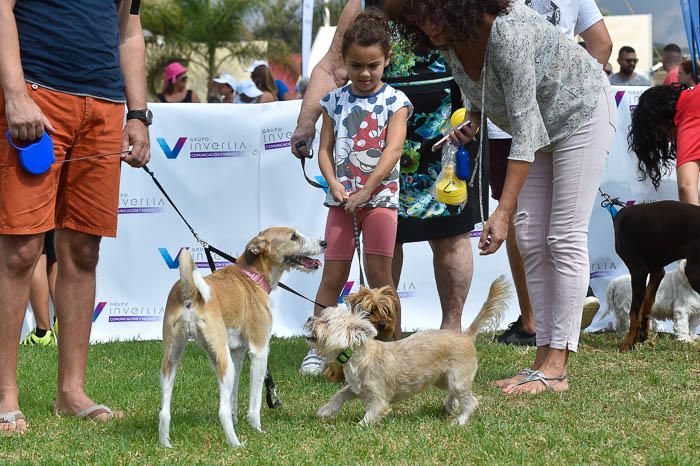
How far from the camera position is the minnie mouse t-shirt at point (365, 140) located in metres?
5.13

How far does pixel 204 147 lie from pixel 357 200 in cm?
291

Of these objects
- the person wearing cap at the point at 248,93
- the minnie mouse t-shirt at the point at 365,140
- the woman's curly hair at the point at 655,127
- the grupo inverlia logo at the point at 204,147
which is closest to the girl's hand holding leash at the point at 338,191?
the minnie mouse t-shirt at the point at 365,140

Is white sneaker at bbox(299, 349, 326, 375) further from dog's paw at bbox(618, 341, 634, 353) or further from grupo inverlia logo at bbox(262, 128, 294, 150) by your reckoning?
grupo inverlia logo at bbox(262, 128, 294, 150)

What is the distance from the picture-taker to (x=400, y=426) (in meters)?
3.98

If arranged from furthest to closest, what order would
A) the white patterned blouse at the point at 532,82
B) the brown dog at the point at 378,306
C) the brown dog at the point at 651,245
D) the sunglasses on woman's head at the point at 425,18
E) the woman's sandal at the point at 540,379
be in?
the brown dog at the point at 651,245
the woman's sandal at the point at 540,379
the brown dog at the point at 378,306
the white patterned blouse at the point at 532,82
the sunglasses on woman's head at the point at 425,18

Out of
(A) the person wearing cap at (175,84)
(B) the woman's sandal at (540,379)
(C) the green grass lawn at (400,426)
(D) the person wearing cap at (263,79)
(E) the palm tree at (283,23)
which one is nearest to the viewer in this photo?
(C) the green grass lawn at (400,426)

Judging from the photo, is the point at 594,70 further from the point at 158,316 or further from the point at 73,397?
the point at 158,316

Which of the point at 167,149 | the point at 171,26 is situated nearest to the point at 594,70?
the point at 167,149

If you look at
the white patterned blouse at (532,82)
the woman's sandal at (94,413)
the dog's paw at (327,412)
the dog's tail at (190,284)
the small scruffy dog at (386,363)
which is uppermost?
the white patterned blouse at (532,82)

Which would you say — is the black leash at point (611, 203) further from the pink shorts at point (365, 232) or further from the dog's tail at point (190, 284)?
the dog's tail at point (190, 284)

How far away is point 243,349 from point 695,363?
3.01 m

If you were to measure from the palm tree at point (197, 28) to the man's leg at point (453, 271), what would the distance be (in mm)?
23763

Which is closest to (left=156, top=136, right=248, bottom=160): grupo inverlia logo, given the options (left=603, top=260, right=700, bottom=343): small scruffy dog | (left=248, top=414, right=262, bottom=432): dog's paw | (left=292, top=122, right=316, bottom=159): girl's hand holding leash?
(left=292, top=122, right=316, bottom=159): girl's hand holding leash

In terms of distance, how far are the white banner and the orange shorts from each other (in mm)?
3179
